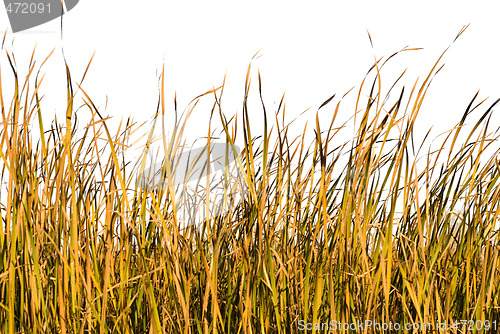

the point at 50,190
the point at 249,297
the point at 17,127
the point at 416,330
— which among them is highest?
the point at 17,127

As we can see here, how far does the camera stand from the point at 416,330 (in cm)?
137

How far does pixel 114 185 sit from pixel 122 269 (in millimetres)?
220

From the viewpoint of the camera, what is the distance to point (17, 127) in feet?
4.59

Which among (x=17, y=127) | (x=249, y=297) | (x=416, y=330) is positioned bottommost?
(x=416, y=330)

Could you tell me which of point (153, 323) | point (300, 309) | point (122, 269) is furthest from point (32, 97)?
point (300, 309)

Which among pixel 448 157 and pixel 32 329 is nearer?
pixel 32 329

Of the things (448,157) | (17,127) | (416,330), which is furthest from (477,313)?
(17,127)

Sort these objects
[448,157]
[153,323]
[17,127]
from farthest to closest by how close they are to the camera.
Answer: [448,157]
[17,127]
[153,323]

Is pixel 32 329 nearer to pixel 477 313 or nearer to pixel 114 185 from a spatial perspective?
pixel 114 185

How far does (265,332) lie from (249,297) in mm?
125

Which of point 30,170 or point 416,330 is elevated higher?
point 30,170

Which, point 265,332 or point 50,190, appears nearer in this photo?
point 265,332

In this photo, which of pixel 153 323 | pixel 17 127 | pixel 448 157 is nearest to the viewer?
pixel 153 323

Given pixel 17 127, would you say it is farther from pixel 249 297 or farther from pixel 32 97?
pixel 249 297
